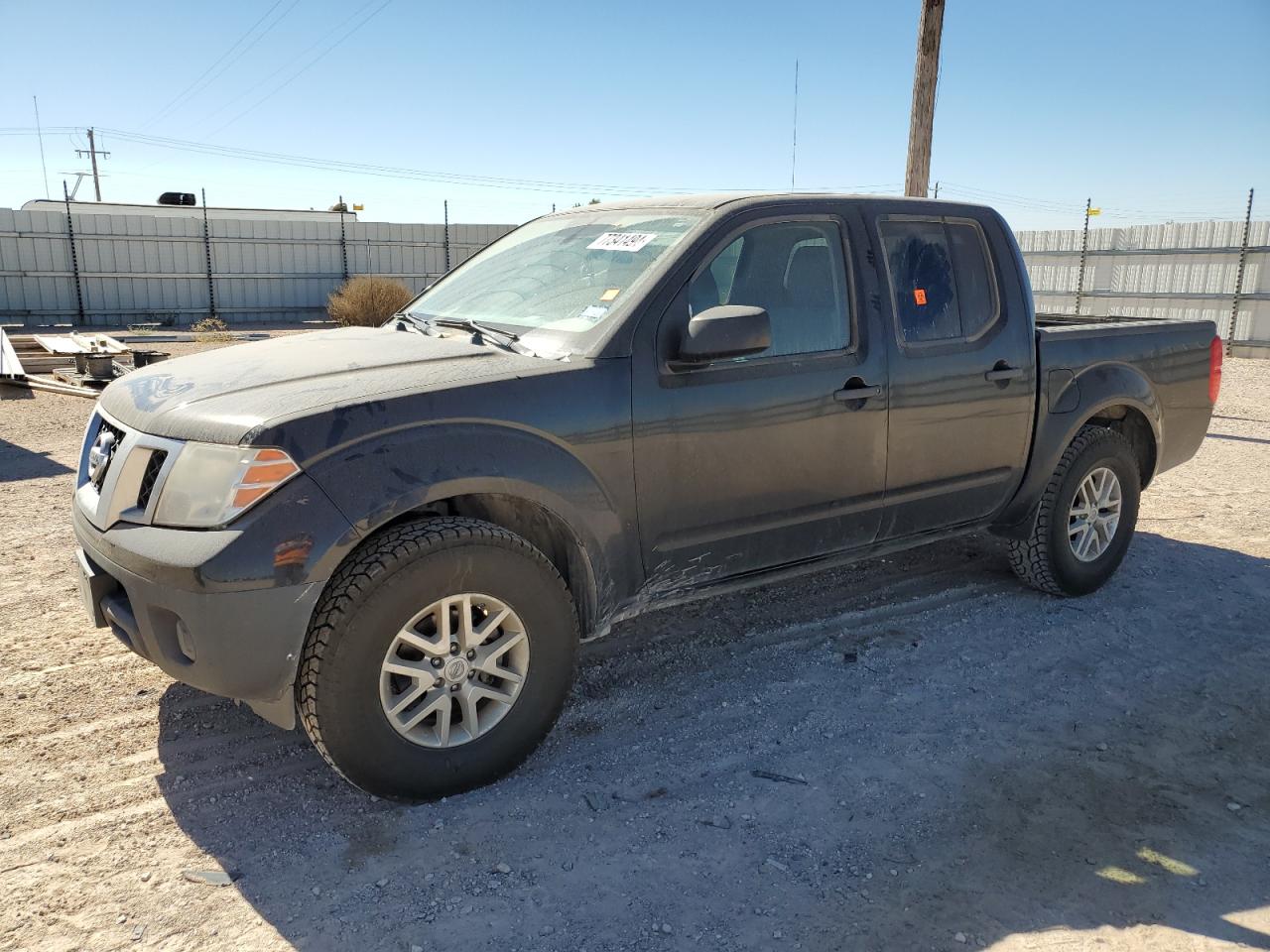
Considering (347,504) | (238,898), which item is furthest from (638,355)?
(238,898)

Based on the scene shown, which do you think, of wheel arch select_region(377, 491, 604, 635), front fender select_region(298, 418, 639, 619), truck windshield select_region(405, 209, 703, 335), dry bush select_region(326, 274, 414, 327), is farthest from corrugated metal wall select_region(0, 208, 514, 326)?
front fender select_region(298, 418, 639, 619)

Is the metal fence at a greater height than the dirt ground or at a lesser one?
greater

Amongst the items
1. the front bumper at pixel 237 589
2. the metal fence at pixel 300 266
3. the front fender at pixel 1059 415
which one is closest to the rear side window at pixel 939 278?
the front fender at pixel 1059 415

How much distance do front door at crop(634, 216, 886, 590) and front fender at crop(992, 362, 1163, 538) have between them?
1.07m

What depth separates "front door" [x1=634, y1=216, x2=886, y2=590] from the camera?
346cm

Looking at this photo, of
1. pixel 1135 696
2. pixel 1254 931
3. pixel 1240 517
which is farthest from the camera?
pixel 1240 517

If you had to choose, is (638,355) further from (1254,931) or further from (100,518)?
(1254,931)

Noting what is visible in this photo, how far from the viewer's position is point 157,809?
120 inches

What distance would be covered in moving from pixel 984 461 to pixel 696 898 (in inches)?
102

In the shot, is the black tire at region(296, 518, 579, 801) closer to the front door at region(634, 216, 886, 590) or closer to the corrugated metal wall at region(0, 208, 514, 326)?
the front door at region(634, 216, 886, 590)

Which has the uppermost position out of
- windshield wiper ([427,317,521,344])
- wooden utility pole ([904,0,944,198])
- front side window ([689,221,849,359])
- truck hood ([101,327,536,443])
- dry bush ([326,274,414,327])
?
wooden utility pole ([904,0,944,198])

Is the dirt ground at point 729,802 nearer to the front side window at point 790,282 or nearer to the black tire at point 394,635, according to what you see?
the black tire at point 394,635

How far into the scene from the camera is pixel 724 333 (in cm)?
333

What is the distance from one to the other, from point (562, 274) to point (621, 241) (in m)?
0.27
